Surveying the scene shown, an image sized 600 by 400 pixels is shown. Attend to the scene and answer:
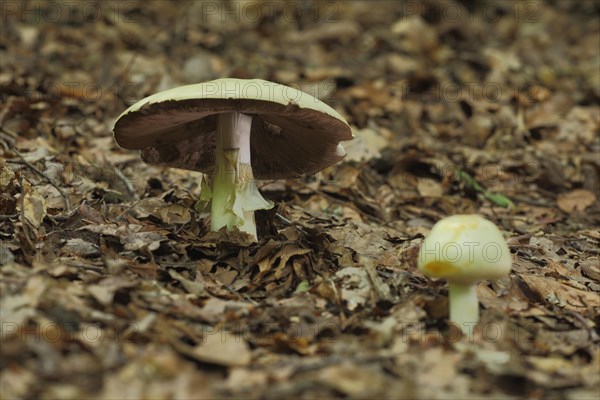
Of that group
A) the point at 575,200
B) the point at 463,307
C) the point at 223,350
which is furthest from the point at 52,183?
the point at 575,200

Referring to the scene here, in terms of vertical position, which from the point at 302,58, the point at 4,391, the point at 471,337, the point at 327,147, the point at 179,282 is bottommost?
the point at 4,391

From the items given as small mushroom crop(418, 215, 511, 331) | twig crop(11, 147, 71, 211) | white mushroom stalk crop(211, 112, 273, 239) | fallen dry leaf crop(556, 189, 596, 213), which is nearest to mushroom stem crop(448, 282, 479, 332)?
small mushroom crop(418, 215, 511, 331)

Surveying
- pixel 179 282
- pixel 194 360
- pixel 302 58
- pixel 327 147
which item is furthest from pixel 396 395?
pixel 302 58

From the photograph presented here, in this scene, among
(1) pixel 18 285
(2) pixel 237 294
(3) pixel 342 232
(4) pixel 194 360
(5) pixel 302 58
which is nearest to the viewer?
(4) pixel 194 360

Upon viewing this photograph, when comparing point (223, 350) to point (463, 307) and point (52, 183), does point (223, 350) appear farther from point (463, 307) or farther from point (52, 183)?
point (52, 183)

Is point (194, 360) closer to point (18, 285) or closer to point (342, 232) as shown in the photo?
point (18, 285)

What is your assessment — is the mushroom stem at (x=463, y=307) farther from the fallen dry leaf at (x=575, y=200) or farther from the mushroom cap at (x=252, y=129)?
the fallen dry leaf at (x=575, y=200)
